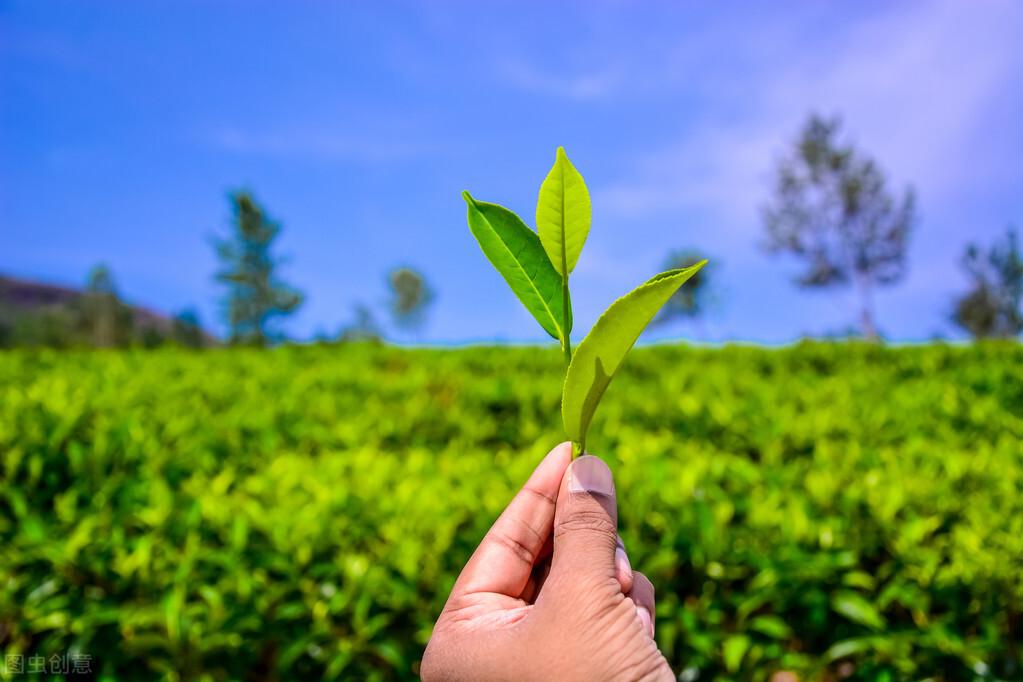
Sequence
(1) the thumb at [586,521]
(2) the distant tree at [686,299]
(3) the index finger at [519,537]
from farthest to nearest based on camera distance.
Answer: (2) the distant tree at [686,299] < (3) the index finger at [519,537] < (1) the thumb at [586,521]

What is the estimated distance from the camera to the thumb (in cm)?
116

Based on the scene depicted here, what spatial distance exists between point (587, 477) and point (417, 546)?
1630mm

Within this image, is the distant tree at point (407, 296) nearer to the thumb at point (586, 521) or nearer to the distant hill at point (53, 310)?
the distant hill at point (53, 310)

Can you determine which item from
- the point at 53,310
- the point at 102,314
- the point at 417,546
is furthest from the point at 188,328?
the point at 417,546

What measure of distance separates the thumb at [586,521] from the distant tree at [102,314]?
4005cm

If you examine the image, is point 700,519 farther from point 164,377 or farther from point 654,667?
point 164,377

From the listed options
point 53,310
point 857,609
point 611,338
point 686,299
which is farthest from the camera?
point 53,310

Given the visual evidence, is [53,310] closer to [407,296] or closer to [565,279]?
[407,296]

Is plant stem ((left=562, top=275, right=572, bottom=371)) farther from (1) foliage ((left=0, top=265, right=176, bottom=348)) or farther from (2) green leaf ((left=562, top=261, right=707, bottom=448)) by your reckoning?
(1) foliage ((left=0, top=265, right=176, bottom=348))

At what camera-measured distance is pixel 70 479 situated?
3588 millimetres

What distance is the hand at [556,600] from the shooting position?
112 cm

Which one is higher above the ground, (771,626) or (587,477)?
(587,477)

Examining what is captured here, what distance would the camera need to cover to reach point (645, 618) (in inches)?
50.0

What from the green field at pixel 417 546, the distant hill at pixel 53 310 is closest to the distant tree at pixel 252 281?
the distant hill at pixel 53 310
